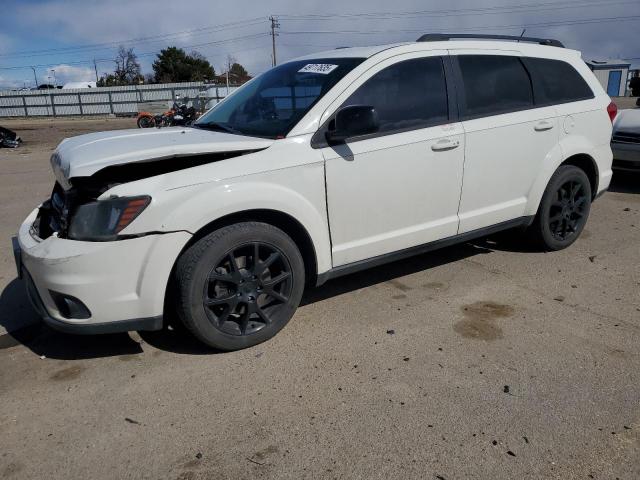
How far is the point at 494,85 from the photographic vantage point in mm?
4352

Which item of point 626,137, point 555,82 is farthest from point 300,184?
point 626,137

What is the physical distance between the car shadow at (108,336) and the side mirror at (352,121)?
1.37 metres

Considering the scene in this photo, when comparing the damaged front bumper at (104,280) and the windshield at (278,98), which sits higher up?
the windshield at (278,98)

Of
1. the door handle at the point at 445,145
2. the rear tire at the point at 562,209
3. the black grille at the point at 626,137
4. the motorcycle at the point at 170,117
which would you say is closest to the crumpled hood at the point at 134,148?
the door handle at the point at 445,145

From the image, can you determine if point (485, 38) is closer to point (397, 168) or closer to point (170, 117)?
point (397, 168)

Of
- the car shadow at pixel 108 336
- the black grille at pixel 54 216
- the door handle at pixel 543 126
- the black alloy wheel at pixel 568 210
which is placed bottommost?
the car shadow at pixel 108 336

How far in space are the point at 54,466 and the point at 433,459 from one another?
67.5 inches

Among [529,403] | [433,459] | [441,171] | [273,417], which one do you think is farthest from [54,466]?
[441,171]

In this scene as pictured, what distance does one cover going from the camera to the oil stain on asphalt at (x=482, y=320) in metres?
3.59

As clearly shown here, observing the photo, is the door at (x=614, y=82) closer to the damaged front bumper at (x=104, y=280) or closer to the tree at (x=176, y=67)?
the tree at (x=176, y=67)

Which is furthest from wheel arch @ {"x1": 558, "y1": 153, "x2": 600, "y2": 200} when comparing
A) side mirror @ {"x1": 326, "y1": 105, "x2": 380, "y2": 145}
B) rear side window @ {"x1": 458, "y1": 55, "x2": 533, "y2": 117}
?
side mirror @ {"x1": 326, "y1": 105, "x2": 380, "y2": 145}

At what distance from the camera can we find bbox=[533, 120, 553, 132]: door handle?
4.52 m

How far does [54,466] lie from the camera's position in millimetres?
2453

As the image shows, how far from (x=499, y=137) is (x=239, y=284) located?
2.39 meters
